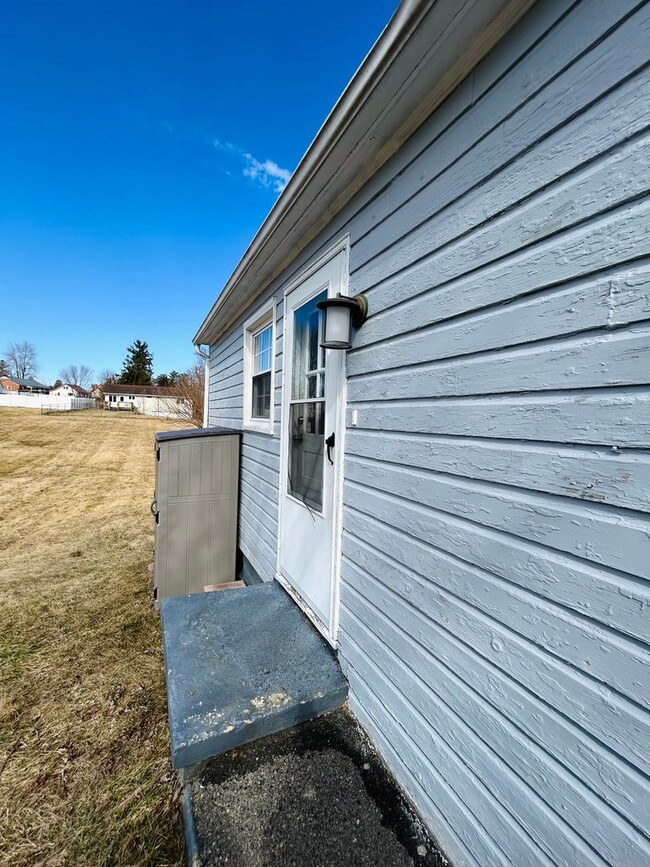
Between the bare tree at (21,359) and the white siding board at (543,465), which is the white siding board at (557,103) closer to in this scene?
the white siding board at (543,465)

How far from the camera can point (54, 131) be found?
23.9 feet

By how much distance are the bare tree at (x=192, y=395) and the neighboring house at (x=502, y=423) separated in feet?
41.7

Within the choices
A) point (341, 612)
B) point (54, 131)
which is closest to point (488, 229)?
point (341, 612)

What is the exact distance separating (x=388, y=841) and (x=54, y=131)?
424 inches

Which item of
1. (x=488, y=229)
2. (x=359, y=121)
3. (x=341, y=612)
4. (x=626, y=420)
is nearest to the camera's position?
(x=626, y=420)

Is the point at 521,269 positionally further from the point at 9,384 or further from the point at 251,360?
the point at 9,384

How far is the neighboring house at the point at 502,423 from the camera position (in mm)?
853

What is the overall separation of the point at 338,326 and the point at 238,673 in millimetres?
1835

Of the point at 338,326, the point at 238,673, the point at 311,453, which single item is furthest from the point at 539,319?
the point at 238,673

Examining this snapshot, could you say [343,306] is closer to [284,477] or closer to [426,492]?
[426,492]

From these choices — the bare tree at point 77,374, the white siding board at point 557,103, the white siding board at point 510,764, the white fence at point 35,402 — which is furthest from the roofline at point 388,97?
the bare tree at point 77,374

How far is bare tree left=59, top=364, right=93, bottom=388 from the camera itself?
2704 inches

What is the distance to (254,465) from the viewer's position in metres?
3.80

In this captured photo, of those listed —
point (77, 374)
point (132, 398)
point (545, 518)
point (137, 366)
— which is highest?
point (77, 374)
